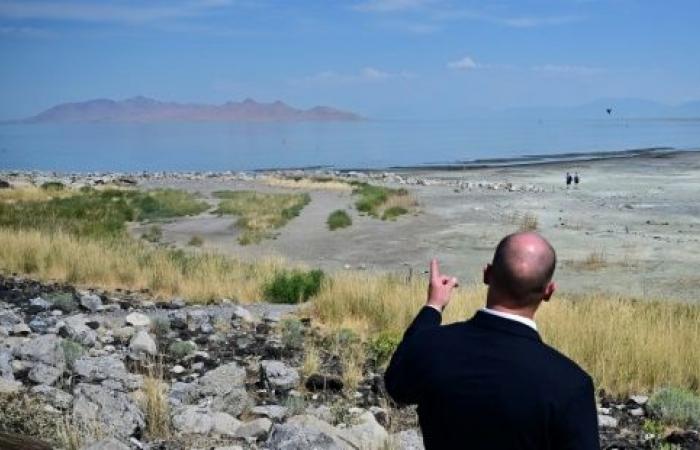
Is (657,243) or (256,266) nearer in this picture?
(256,266)

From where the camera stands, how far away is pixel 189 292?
15664 mm

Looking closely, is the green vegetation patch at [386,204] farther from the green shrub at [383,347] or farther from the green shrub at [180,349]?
the green shrub at [180,349]

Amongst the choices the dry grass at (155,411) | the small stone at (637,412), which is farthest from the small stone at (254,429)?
the small stone at (637,412)

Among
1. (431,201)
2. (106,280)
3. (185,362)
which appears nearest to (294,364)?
(185,362)

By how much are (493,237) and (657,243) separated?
5283 millimetres

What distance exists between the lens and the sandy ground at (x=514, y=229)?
21.0 metres

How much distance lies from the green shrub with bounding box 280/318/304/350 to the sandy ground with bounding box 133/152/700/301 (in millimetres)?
8015

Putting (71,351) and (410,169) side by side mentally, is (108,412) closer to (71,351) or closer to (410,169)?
(71,351)

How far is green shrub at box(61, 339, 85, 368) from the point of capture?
28.4ft

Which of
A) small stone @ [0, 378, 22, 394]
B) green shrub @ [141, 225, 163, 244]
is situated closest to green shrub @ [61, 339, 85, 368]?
small stone @ [0, 378, 22, 394]

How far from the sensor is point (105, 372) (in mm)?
8195

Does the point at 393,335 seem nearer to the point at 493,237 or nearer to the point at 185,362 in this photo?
the point at 185,362

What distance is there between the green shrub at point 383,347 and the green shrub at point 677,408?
118 inches

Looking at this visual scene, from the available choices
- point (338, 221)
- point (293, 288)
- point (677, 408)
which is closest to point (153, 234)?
point (338, 221)
